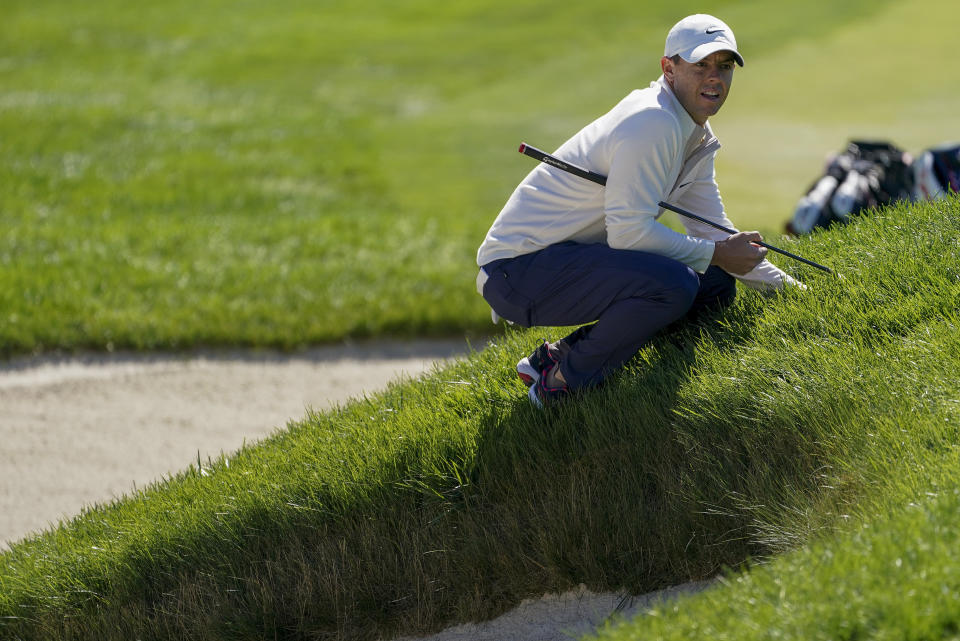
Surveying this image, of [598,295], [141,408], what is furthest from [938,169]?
[141,408]

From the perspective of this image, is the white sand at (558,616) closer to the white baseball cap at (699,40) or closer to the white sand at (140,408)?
the white baseball cap at (699,40)

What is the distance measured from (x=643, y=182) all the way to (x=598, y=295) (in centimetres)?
47

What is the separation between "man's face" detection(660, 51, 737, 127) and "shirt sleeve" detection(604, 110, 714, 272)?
0.53ft

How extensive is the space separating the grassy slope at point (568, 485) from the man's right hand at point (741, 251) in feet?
0.74

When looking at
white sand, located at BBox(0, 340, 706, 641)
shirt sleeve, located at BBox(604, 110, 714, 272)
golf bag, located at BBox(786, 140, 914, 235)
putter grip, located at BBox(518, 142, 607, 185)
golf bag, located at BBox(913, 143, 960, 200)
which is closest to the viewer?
shirt sleeve, located at BBox(604, 110, 714, 272)

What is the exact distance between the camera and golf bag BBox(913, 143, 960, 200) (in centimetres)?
620

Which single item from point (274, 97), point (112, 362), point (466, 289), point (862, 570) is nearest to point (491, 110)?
point (274, 97)

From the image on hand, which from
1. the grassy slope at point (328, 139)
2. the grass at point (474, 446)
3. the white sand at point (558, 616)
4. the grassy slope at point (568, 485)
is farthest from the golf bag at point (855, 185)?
the white sand at point (558, 616)

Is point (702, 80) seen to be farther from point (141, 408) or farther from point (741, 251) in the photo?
point (141, 408)

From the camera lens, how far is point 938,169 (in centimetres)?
629

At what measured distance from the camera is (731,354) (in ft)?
12.2

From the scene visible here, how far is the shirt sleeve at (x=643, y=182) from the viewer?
11.8ft

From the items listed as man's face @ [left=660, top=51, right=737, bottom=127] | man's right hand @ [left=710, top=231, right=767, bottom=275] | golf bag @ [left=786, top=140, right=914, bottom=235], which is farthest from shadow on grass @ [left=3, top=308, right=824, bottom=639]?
golf bag @ [left=786, top=140, right=914, bottom=235]

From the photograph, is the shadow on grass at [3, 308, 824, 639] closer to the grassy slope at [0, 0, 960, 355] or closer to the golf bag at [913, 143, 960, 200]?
the golf bag at [913, 143, 960, 200]
